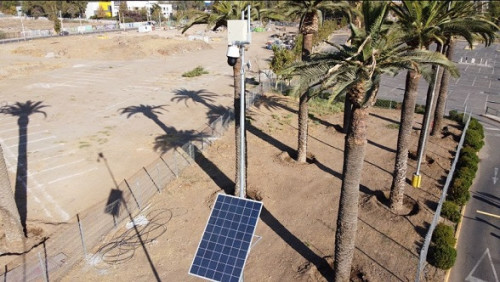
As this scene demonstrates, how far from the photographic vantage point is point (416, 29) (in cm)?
1541

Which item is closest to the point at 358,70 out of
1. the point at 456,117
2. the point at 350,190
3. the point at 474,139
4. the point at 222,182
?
the point at 350,190

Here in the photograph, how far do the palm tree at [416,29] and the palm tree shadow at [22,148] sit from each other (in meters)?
17.7

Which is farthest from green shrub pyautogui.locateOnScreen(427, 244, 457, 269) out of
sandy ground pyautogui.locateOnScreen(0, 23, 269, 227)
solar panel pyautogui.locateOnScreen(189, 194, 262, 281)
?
sandy ground pyautogui.locateOnScreen(0, 23, 269, 227)

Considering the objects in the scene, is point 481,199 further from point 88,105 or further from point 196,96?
point 88,105

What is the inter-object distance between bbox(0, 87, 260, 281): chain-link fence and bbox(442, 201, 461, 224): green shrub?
14461mm

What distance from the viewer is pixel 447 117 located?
3359 cm

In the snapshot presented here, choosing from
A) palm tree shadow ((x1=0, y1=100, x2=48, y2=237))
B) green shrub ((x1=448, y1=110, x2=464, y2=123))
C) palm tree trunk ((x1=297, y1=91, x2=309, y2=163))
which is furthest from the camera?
green shrub ((x1=448, y1=110, x2=464, y2=123))

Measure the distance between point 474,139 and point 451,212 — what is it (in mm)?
11069

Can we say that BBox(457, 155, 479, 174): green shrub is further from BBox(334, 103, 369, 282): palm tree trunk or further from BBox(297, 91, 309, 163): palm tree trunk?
BBox(334, 103, 369, 282): palm tree trunk

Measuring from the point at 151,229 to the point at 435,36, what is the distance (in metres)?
15.2

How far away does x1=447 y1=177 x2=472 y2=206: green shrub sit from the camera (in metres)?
18.8

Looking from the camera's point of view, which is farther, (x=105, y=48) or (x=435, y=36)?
(x=105, y=48)

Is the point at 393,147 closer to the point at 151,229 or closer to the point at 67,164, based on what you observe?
the point at 151,229

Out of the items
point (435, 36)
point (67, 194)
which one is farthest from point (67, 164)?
point (435, 36)
